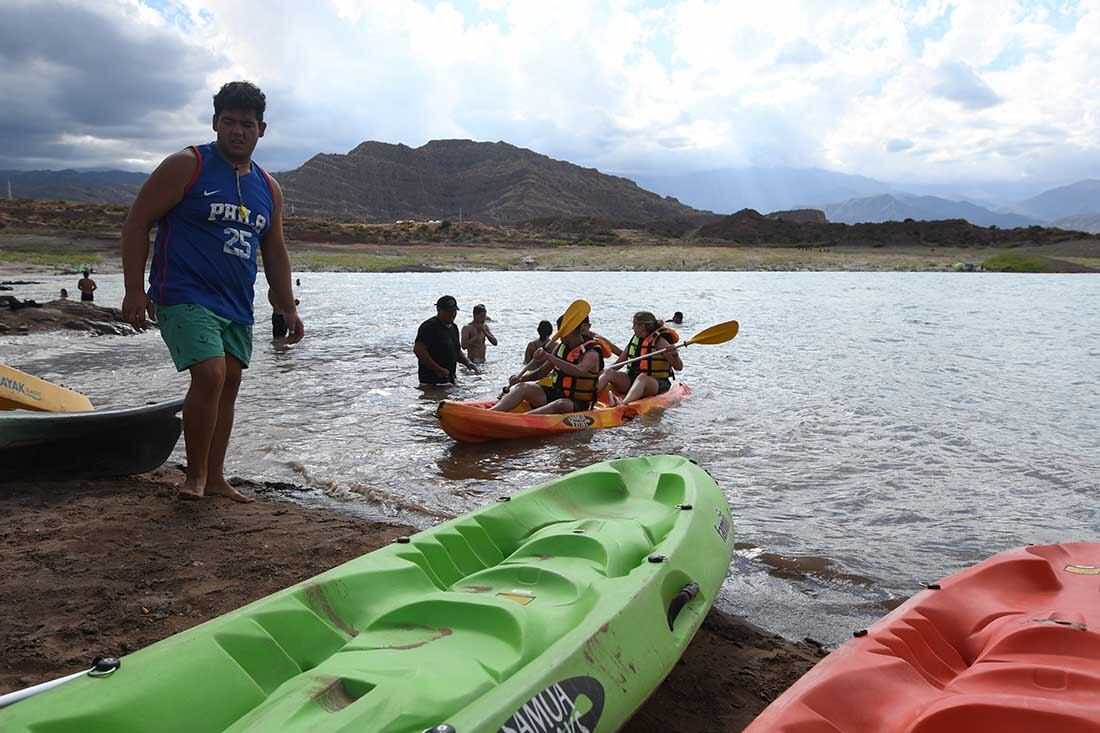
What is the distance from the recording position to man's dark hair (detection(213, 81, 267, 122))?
3783 millimetres

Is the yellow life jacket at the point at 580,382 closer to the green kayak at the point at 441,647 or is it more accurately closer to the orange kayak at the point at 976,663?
the green kayak at the point at 441,647

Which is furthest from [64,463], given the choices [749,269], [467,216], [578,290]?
[467,216]

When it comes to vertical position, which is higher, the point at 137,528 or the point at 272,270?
the point at 272,270

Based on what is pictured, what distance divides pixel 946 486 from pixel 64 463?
19.5 ft

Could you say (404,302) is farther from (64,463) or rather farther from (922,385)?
(64,463)

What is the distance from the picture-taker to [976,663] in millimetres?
2547

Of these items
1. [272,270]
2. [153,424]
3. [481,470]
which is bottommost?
[481,470]

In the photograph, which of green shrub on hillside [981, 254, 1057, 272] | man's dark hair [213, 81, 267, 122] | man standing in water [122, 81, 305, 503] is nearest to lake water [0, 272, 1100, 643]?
man standing in water [122, 81, 305, 503]

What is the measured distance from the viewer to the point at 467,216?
137 metres

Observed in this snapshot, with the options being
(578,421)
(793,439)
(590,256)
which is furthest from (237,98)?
(590,256)

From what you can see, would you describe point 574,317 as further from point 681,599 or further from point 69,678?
point 69,678

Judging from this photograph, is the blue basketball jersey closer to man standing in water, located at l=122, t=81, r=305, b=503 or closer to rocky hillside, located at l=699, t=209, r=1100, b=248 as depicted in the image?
man standing in water, located at l=122, t=81, r=305, b=503

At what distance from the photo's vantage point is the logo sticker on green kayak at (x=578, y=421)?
304 inches

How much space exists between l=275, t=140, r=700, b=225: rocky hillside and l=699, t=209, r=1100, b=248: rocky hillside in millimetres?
50842
